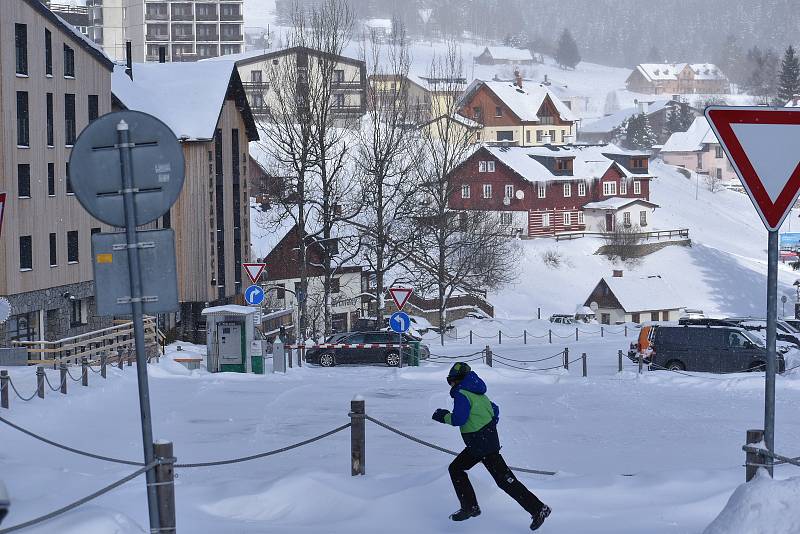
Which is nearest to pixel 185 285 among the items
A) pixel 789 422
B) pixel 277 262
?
pixel 277 262

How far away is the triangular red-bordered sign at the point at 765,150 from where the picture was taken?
6.74 metres

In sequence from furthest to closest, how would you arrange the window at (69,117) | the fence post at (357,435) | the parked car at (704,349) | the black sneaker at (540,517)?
the window at (69,117), the parked car at (704,349), the fence post at (357,435), the black sneaker at (540,517)

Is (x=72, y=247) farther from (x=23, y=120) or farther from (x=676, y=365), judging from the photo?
(x=676, y=365)

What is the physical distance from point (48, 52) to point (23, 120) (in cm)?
333

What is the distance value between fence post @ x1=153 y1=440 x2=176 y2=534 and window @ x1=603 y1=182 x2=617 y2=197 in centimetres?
10183

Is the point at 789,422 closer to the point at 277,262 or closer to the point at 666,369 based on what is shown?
the point at 666,369

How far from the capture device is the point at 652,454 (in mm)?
17250

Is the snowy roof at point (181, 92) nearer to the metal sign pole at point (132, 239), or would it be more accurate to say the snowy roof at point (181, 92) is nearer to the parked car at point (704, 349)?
the parked car at point (704, 349)

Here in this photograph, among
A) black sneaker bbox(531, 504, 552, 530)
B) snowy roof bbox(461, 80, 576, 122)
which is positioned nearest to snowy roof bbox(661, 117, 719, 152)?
snowy roof bbox(461, 80, 576, 122)

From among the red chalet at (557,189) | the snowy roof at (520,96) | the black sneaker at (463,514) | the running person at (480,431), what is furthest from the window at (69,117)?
the snowy roof at (520,96)

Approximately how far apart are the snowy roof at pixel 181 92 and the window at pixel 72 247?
7.88 metres

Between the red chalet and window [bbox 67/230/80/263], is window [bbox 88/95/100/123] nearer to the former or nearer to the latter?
Result: window [bbox 67/230/80/263]

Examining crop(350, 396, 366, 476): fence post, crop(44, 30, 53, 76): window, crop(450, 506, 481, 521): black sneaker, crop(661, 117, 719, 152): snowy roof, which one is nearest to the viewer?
crop(450, 506, 481, 521): black sneaker

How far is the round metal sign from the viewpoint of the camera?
7.30 m
